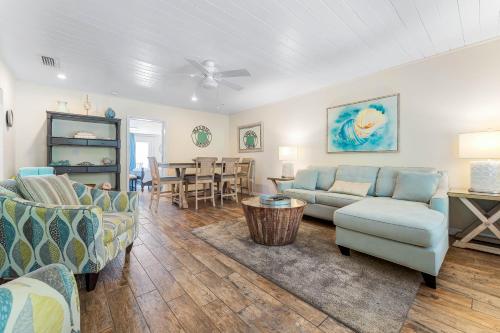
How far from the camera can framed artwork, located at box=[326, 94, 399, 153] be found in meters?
3.18

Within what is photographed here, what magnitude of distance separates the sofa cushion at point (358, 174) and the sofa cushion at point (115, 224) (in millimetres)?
2963

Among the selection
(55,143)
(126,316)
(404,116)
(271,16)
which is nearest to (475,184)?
(404,116)

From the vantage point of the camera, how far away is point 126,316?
1298mm

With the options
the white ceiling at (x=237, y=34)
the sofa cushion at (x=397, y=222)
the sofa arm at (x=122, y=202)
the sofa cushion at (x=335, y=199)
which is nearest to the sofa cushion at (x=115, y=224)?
the sofa arm at (x=122, y=202)

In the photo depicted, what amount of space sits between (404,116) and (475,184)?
4.07 feet

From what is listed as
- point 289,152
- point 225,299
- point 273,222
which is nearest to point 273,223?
point 273,222

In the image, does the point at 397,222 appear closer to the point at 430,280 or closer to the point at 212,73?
the point at 430,280

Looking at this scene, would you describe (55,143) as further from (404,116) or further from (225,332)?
(404,116)

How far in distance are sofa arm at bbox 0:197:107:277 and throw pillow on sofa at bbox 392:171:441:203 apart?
3111 mm

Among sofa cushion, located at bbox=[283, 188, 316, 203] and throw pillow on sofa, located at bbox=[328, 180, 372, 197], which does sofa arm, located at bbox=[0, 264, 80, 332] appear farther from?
throw pillow on sofa, located at bbox=[328, 180, 372, 197]

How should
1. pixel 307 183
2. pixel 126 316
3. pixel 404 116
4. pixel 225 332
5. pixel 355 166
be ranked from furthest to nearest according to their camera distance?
1. pixel 307 183
2. pixel 355 166
3. pixel 404 116
4. pixel 126 316
5. pixel 225 332

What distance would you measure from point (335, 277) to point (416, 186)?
165cm

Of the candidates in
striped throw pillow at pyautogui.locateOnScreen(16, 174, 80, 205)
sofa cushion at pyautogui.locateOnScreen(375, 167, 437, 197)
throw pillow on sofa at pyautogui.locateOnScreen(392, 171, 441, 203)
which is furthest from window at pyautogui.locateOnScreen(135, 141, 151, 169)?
throw pillow on sofa at pyautogui.locateOnScreen(392, 171, 441, 203)

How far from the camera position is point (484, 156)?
7.17 ft
